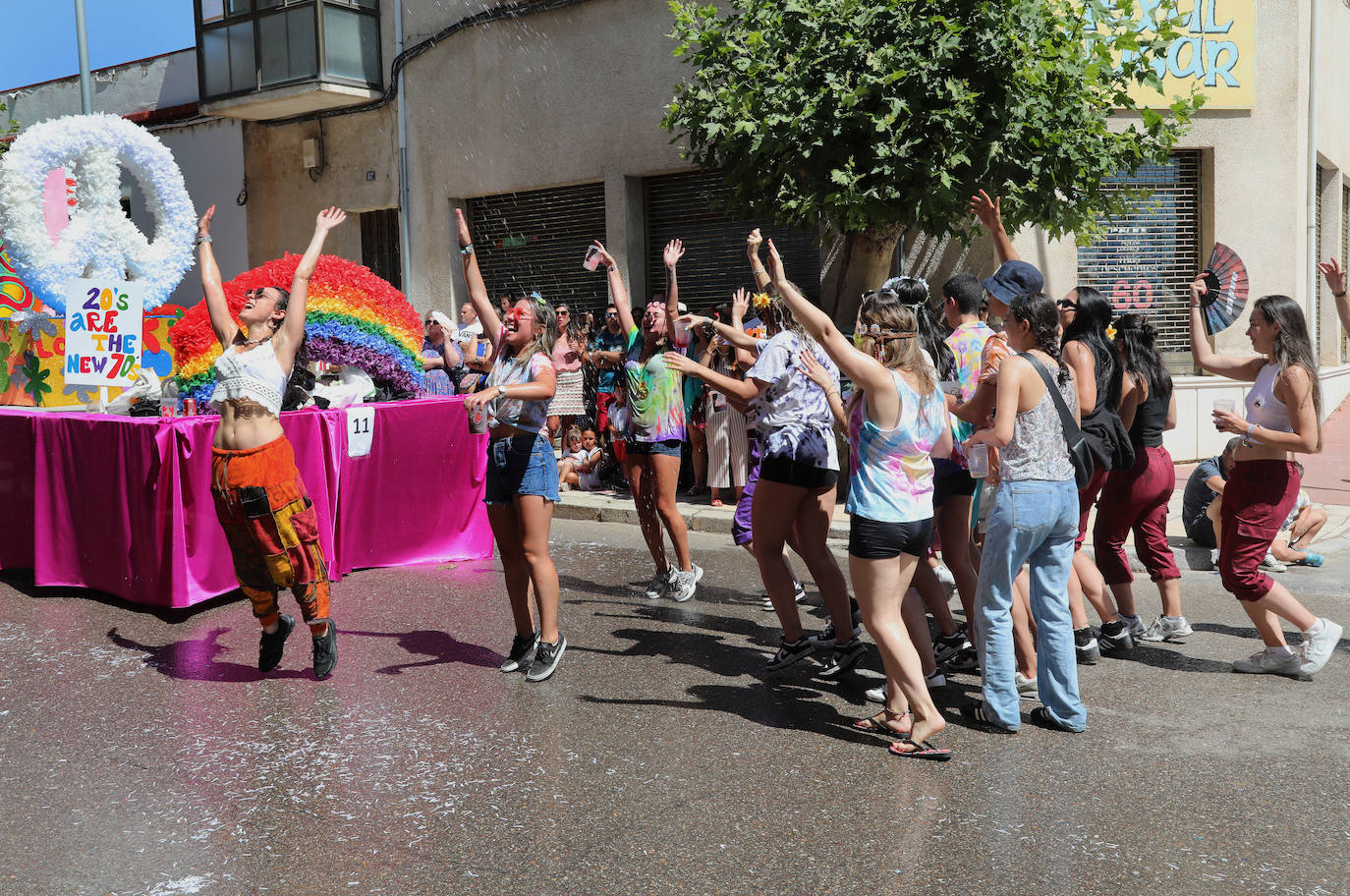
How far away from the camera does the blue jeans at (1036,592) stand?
4.71 meters

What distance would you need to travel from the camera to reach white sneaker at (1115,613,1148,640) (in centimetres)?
617

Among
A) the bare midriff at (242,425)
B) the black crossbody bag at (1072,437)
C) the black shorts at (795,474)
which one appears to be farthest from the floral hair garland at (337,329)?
the black crossbody bag at (1072,437)

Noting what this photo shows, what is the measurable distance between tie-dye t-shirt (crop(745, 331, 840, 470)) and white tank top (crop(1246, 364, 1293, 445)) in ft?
6.50

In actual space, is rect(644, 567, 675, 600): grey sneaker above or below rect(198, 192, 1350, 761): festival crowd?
below

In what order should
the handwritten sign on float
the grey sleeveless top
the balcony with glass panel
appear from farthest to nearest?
1. the balcony with glass panel
2. the handwritten sign on float
3. the grey sleeveless top

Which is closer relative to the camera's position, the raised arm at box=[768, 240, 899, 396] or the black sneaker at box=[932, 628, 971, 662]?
the raised arm at box=[768, 240, 899, 396]

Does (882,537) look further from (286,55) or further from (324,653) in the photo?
(286,55)

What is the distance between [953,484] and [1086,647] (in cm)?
106

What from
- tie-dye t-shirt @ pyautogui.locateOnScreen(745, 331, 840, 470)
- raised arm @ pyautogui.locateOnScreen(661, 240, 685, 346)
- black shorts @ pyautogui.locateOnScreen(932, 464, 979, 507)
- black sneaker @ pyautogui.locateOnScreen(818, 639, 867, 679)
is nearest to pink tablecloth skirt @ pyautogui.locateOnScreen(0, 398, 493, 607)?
raised arm @ pyautogui.locateOnScreen(661, 240, 685, 346)

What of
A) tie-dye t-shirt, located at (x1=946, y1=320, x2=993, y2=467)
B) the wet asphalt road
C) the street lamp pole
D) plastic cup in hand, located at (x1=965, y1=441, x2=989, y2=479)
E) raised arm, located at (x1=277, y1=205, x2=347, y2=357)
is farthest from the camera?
the street lamp pole

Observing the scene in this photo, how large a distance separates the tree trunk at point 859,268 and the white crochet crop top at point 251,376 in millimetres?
6974

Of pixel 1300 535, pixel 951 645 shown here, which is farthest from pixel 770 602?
pixel 1300 535

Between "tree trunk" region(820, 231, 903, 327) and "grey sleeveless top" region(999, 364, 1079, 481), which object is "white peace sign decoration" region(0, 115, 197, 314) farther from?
"grey sleeveless top" region(999, 364, 1079, 481)

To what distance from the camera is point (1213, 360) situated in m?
5.99
